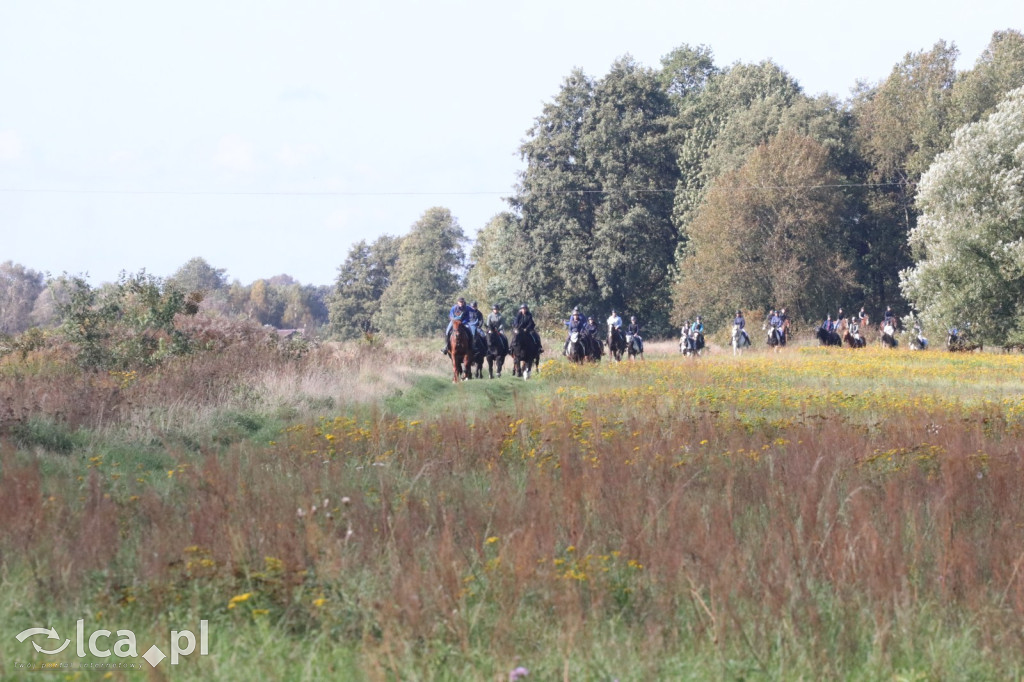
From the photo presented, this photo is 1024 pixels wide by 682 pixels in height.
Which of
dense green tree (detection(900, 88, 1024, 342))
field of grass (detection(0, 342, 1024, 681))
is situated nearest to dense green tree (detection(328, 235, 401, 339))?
dense green tree (detection(900, 88, 1024, 342))

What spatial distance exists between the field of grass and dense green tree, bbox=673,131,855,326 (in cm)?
4906

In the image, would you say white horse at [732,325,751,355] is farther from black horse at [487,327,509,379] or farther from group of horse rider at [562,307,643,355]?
black horse at [487,327,509,379]

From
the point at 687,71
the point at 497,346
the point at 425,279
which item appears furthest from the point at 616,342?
the point at 425,279

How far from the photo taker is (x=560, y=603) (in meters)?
5.45

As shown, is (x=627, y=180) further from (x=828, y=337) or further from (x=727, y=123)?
(x=828, y=337)

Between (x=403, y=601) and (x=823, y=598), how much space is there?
89.3 inches

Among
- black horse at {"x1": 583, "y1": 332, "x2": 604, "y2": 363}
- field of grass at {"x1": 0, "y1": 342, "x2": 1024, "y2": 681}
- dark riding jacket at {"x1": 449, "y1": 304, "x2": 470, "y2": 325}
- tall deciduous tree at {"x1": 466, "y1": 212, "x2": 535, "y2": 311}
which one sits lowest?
field of grass at {"x1": 0, "y1": 342, "x2": 1024, "y2": 681}

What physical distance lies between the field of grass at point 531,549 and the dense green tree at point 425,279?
91.4 meters

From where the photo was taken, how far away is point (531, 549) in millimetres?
6035

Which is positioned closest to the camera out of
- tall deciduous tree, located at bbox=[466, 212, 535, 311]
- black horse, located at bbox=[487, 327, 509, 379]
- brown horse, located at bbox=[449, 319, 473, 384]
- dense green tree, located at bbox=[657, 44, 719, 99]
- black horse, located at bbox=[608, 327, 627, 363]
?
brown horse, located at bbox=[449, 319, 473, 384]

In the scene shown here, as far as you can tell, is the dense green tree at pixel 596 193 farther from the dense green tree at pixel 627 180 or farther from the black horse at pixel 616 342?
the black horse at pixel 616 342

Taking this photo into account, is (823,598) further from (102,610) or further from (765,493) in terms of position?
(102,610)

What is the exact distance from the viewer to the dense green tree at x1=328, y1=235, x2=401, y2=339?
114875 millimetres

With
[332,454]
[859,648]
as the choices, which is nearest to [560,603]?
[859,648]
